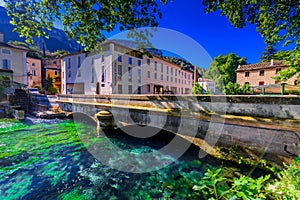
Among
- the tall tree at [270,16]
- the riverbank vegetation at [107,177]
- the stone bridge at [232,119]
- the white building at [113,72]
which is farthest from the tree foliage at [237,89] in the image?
the riverbank vegetation at [107,177]

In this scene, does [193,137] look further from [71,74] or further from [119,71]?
[71,74]

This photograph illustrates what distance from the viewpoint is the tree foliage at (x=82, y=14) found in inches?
164

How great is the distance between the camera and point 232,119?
412 centimetres

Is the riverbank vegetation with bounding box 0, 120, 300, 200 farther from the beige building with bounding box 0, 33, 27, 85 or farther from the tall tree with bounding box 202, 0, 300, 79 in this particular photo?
the beige building with bounding box 0, 33, 27, 85

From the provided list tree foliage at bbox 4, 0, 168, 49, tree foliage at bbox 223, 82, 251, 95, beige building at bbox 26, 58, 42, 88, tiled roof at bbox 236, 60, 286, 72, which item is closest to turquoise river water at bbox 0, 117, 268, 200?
tree foliage at bbox 4, 0, 168, 49

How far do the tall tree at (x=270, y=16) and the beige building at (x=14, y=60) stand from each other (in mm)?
31036

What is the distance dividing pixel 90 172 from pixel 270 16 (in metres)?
9.22

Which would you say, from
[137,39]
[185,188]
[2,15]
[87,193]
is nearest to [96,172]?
[87,193]

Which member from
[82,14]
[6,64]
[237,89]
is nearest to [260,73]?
[237,89]

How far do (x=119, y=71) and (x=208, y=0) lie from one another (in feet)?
56.6

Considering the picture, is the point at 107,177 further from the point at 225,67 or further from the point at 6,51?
the point at 225,67

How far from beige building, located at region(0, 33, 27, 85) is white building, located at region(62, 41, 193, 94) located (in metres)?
6.80

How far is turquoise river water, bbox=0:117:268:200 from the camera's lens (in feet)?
11.6

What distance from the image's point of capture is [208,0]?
15.7ft
